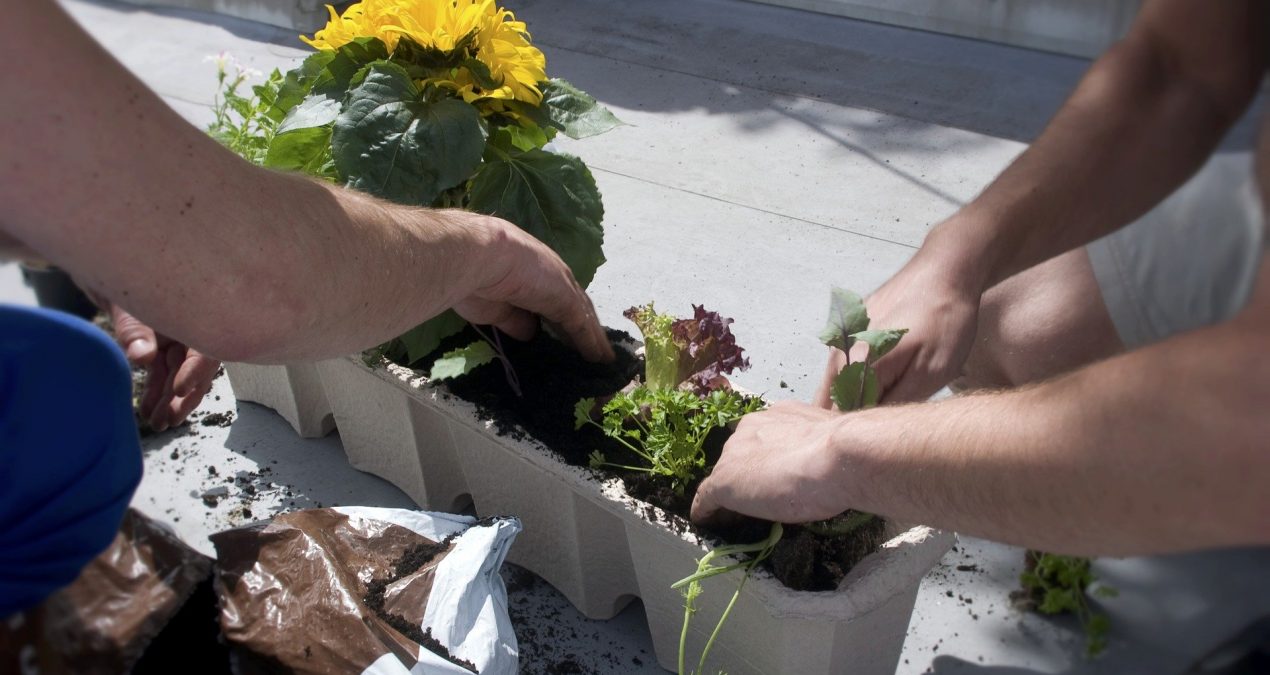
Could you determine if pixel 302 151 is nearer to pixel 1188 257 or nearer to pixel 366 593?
pixel 366 593

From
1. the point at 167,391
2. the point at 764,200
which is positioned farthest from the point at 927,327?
the point at 764,200

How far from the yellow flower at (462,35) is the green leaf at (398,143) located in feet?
0.31

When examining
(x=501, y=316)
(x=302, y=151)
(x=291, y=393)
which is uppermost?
(x=302, y=151)

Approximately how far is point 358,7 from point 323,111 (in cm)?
23

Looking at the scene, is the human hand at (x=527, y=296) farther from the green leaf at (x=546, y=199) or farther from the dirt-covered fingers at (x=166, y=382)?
the dirt-covered fingers at (x=166, y=382)

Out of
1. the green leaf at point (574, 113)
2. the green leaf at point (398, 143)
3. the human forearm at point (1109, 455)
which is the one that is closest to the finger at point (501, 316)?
the green leaf at point (398, 143)

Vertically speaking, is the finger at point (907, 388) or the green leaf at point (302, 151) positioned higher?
the green leaf at point (302, 151)

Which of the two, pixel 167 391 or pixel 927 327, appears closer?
pixel 927 327

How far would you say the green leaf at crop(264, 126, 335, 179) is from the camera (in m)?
2.27

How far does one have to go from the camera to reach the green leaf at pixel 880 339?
5.08ft

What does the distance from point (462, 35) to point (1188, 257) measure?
1317 mm

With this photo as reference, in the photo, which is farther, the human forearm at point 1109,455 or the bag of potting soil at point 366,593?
the bag of potting soil at point 366,593

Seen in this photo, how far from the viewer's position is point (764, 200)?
12.1ft

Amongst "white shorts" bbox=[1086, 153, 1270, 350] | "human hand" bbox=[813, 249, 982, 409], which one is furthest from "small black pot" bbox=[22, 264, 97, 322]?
"white shorts" bbox=[1086, 153, 1270, 350]
